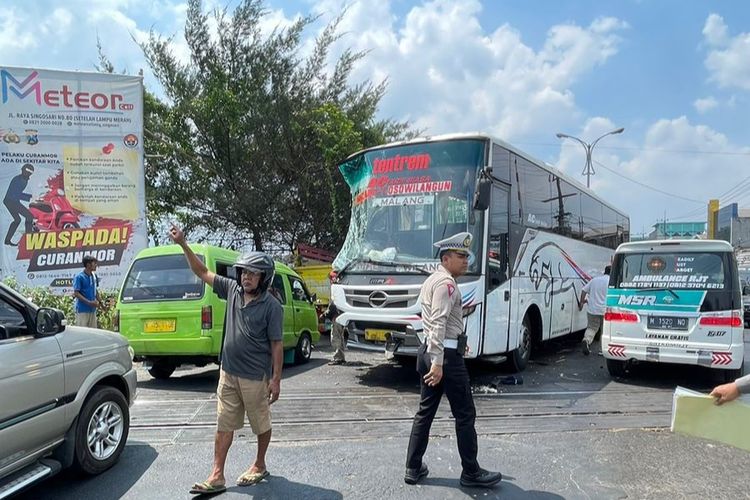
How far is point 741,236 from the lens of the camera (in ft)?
202

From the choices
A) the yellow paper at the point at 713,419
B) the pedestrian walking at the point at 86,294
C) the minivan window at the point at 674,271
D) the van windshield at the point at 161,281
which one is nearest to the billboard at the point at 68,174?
the pedestrian walking at the point at 86,294

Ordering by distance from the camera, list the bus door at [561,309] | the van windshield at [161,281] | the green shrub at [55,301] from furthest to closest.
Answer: the green shrub at [55,301], the bus door at [561,309], the van windshield at [161,281]

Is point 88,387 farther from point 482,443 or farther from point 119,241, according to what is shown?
point 119,241

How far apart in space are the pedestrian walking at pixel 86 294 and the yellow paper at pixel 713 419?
8.81 m

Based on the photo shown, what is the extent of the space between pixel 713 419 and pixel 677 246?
18.9 feet

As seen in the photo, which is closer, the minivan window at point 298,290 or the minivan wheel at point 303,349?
the minivan wheel at point 303,349

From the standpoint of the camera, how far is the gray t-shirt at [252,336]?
411 cm

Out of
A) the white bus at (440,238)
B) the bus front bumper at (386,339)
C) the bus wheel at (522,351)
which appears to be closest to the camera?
the bus front bumper at (386,339)

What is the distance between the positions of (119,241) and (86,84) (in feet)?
12.6

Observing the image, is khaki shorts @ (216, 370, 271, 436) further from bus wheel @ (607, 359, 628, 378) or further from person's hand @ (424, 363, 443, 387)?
bus wheel @ (607, 359, 628, 378)

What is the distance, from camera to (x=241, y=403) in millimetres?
4223

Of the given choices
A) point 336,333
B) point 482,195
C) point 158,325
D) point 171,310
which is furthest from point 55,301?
point 482,195

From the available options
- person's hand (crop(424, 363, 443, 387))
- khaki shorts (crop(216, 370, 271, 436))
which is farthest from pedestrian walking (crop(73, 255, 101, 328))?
person's hand (crop(424, 363, 443, 387))

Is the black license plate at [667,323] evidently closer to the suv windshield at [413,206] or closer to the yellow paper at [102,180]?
the suv windshield at [413,206]
